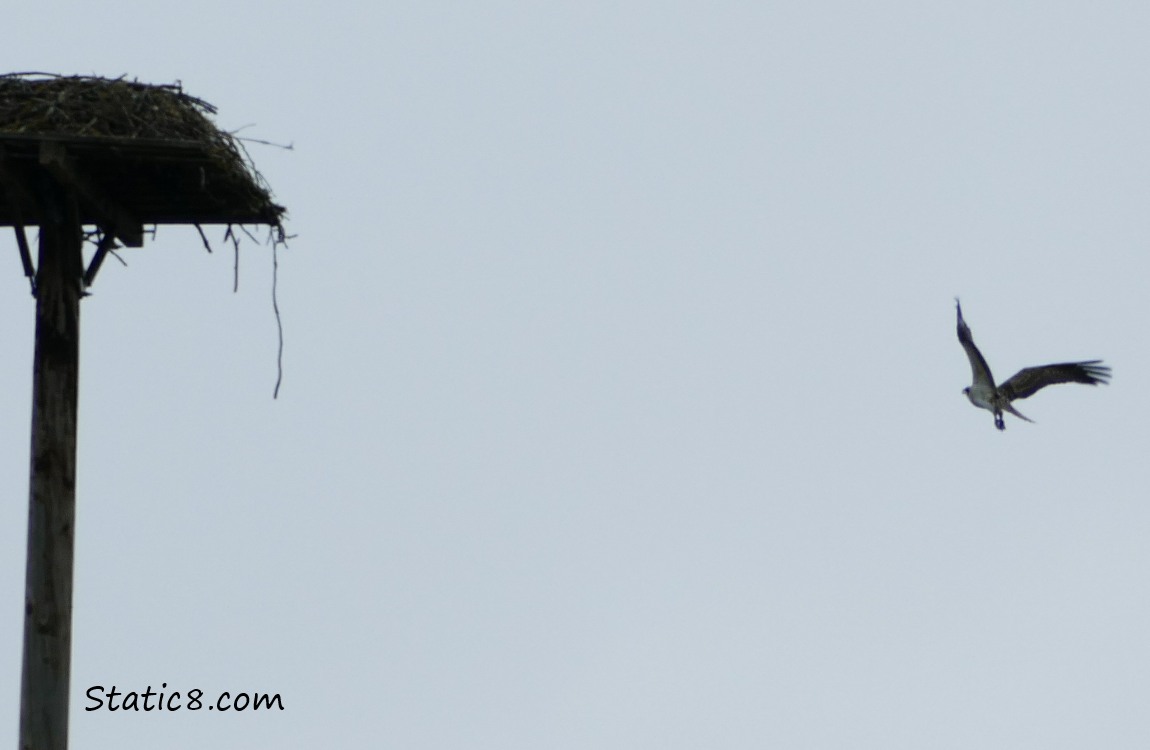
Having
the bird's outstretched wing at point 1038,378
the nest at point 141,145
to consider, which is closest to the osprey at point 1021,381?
the bird's outstretched wing at point 1038,378

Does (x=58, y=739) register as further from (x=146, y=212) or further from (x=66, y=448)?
(x=146, y=212)

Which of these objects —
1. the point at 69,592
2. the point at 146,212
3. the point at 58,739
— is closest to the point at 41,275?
the point at 146,212

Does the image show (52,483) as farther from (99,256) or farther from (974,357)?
(974,357)

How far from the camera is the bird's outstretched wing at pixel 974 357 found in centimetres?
1245

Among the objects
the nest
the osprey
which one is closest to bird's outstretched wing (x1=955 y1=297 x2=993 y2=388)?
the osprey

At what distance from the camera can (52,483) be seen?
5.83 metres

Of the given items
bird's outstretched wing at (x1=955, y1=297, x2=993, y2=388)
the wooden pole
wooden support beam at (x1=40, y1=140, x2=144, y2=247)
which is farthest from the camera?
bird's outstretched wing at (x1=955, y1=297, x2=993, y2=388)

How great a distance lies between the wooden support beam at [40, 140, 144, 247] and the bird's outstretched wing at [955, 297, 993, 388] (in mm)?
7257

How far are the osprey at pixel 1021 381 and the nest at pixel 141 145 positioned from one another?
294 inches

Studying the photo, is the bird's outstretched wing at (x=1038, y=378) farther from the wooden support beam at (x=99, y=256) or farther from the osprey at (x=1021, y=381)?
the wooden support beam at (x=99, y=256)

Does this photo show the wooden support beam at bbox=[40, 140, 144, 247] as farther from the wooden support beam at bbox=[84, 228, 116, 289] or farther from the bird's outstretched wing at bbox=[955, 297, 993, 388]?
the bird's outstretched wing at bbox=[955, 297, 993, 388]

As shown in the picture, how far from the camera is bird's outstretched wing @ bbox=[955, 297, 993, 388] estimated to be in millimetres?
12453

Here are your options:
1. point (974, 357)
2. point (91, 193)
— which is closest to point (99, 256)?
point (91, 193)

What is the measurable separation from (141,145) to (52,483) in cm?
129
